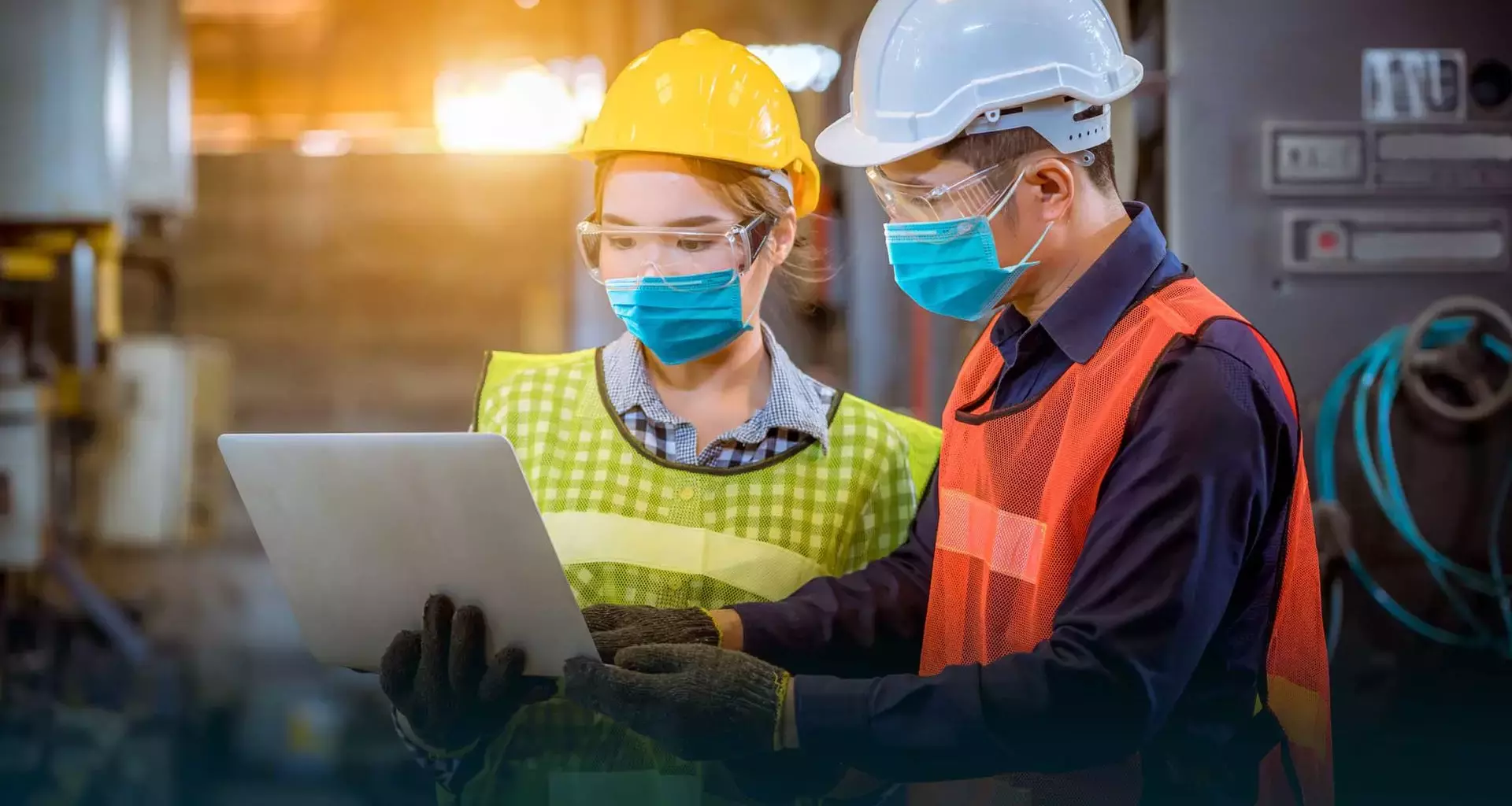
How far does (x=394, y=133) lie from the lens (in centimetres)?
704

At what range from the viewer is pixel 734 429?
1.66 m

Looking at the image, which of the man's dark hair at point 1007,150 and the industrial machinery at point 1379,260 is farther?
the industrial machinery at point 1379,260

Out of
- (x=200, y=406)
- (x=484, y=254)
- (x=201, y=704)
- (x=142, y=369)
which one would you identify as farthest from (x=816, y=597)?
(x=484, y=254)

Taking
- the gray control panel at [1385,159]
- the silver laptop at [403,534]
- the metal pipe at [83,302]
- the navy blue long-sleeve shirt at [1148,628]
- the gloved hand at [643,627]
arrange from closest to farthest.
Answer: the navy blue long-sleeve shirt at [1148,628]
the silver laptop at [403,534]
the gloved hand at [643,627]
the gray control panel at [1385,159]
the metal pipe at [83,302]

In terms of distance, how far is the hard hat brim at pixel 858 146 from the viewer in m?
1.31

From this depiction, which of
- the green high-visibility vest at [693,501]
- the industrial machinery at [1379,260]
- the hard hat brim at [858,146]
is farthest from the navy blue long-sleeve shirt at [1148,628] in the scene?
the industrial machinery at [1379,260]

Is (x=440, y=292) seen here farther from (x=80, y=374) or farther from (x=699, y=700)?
(x=699, y=700)

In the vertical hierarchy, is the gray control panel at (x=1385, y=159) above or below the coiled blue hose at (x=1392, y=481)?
above

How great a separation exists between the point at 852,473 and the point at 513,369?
0.48 metres

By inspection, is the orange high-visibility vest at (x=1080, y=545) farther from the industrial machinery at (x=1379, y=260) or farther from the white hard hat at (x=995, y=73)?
the industrial machinery at (x=1379, y=260)

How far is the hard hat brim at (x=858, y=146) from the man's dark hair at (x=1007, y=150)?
0.02 m

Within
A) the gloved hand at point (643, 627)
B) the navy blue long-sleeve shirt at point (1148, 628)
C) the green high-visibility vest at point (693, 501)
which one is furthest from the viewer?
the green high-visibility vest at point (693, 501)

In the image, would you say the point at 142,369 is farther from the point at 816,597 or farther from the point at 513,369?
the point at 816,597

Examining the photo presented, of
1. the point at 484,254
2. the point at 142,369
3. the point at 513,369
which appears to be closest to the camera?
the point at 513,369
